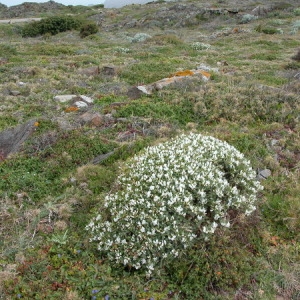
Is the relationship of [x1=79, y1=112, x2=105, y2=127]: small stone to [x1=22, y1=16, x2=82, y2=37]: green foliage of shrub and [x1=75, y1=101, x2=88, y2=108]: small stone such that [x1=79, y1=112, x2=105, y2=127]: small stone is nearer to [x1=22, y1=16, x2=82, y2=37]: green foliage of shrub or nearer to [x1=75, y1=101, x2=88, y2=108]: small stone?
[x1=75, y1=101, x2=88, y2=108]: small stone

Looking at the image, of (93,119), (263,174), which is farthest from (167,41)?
(263,174)

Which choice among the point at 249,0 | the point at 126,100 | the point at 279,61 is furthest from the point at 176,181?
the point at 249,0

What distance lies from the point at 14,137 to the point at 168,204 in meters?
4.50

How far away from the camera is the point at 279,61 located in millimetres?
13508

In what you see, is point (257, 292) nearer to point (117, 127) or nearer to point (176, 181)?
point (176, 181)

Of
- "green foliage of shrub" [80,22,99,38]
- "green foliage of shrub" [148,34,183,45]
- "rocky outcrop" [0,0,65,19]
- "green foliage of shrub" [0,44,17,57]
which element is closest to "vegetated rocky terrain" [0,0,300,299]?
"green foliage of shrub" [0,44,17,57]

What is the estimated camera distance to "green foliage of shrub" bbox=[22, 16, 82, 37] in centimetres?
2638

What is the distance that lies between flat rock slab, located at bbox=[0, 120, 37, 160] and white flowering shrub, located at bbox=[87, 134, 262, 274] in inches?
125

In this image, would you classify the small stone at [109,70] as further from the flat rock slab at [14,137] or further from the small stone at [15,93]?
the flat rock slab at [14,137]

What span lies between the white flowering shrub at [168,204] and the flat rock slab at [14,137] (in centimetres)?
318

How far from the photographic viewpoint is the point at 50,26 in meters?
27.0

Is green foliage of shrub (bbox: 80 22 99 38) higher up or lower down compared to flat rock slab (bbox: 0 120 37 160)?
lower down

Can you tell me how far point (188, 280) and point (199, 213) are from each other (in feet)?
2.26

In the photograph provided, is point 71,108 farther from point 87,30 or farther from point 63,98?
point 87,30
